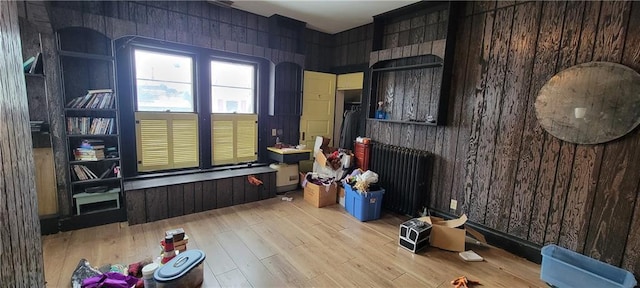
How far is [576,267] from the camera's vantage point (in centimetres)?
204

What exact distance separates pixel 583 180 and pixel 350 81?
3.05 m

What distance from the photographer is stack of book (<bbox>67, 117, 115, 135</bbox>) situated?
2717 millimetres

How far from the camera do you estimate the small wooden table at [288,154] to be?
12.9 feet

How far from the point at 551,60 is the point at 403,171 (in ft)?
5.91

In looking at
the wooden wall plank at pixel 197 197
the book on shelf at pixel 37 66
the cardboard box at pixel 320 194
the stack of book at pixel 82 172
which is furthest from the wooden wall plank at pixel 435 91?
the book on shelf at pixel 37 66

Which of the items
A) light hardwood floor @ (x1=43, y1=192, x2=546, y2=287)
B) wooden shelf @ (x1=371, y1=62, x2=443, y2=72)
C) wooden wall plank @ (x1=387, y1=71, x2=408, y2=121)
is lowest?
light hardwood floor @ (x1=43, y1=192, x2=546, y2=287)

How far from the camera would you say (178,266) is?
185 cm

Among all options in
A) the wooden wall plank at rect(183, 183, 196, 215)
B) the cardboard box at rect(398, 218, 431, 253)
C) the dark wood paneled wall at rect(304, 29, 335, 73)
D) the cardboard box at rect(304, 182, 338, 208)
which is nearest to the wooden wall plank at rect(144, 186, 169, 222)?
the wooden wall plank at rect(183, 183, 196, 215)

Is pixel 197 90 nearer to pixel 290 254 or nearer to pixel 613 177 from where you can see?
pixel 290 254

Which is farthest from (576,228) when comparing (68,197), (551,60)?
(68,197)

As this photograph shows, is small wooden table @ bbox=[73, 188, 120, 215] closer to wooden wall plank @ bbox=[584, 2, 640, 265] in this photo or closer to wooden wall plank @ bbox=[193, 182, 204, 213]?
wooden wall plank @ bbox=[193, 182, 204, 213]

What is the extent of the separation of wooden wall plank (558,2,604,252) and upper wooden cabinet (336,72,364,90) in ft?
8.25

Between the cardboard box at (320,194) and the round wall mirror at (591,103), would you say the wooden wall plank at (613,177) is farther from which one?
the cardboard box at (320,194)

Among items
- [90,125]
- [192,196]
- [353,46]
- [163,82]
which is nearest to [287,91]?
[353,46]
